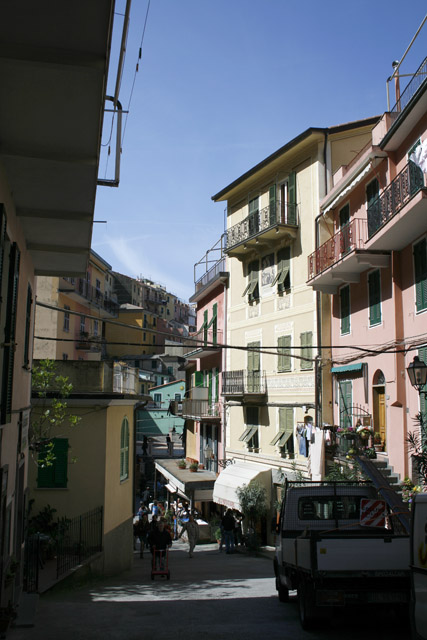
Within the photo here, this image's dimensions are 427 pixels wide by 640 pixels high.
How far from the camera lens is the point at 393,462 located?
17.2m

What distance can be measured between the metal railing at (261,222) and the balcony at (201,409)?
8499 millimetres

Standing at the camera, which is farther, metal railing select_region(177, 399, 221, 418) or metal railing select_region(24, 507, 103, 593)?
metal railing select_region(177, 399, 221, 418)

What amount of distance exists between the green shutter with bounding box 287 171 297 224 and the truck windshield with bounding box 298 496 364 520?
15.6m

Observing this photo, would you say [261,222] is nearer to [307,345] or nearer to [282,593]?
[307,345]

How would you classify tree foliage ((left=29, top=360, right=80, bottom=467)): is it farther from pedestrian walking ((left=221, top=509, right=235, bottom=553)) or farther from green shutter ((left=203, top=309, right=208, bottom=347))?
green shutter ((left=203, top=309, right=208, bottom=347))

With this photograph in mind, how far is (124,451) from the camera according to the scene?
18297 mm

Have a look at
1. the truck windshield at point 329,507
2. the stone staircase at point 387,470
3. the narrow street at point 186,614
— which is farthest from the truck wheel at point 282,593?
the stone staircase at point 387,470

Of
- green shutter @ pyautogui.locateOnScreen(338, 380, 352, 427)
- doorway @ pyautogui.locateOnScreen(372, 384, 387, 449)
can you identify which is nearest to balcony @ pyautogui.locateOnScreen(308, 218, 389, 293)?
green shutter @ pyautogui.locateOnScreen(338, 380, 352, 427)

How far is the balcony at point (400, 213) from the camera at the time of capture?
47.0 ft

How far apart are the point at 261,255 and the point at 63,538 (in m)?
15.9

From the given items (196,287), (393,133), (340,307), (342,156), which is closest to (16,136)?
(393,133)

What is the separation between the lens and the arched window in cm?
1802

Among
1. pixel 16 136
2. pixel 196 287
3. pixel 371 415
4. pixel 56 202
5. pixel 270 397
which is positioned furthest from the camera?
pixel 196 287

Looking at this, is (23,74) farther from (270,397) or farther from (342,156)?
(270,397)
